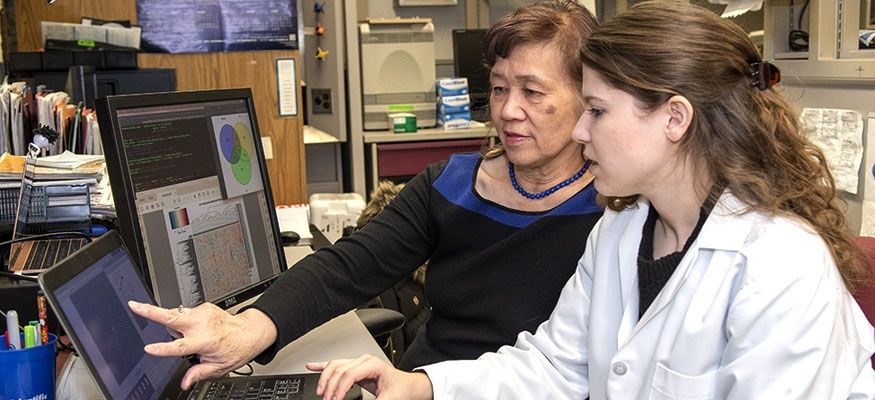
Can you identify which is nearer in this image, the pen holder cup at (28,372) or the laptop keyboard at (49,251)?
the pen holder cup at (28,372)

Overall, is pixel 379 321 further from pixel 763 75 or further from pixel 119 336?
pixel 763 75

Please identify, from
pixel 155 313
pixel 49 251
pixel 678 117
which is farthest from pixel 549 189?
pixel 49 251

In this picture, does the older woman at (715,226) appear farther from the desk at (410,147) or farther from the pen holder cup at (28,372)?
the desk at (410,147)

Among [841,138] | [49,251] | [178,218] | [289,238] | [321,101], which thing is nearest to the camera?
[178,218]

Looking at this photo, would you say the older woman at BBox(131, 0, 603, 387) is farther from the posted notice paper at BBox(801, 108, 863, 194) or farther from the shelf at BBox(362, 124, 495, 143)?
the shelf at BBox(362, 124, 495, 143)

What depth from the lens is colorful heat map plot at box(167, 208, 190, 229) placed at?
4.50ft

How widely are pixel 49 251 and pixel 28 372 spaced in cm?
47

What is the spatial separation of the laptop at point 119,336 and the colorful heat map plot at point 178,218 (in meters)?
0.20

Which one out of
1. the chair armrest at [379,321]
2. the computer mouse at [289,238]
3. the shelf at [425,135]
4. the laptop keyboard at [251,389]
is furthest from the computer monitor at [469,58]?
the laptop keyboard at [251,389]

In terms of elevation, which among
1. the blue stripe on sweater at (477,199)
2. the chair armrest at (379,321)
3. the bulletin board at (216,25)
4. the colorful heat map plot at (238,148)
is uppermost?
the bulletin board at (216,25)

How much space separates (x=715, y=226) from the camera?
1.09m

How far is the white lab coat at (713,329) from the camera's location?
A: 1002mm

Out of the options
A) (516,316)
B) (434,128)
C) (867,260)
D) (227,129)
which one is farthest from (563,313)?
(434,128)

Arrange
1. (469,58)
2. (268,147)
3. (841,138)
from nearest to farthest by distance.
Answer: (841,138), (268,147), (469,58)
